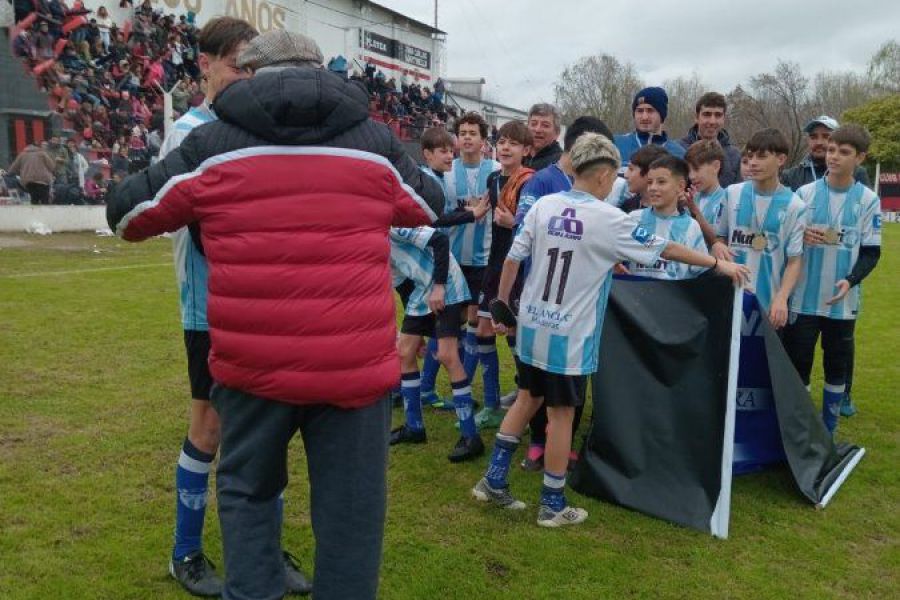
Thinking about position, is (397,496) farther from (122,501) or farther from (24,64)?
(24,64)

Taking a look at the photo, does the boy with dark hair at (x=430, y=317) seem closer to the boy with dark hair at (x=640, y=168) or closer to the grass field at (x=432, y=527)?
the grass field at (x=432, y=527)

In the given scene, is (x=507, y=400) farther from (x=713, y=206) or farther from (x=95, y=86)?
(x=95, y=86)

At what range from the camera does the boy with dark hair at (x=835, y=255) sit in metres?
5.02

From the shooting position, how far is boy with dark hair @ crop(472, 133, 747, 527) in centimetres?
361

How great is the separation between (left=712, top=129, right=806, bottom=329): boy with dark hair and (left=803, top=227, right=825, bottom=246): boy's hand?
21cm

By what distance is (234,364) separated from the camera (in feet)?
7.10

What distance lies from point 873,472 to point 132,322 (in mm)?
7113

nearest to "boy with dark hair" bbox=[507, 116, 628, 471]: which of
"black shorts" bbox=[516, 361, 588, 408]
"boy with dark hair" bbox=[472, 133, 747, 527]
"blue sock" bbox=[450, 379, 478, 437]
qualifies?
"black shorts" bbox=[516, 361, 588, 408]

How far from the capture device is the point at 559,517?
389 cm

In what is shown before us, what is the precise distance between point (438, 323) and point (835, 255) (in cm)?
267

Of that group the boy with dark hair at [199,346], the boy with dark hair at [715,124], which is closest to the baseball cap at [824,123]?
the boy with dark hair at [715,124]

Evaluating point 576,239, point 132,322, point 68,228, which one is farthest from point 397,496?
point 68,228

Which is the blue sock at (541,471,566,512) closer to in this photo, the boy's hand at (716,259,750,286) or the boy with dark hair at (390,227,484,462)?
the boy with dark hair at (390,227,484,462)

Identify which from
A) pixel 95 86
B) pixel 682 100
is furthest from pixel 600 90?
pixel 95 86
